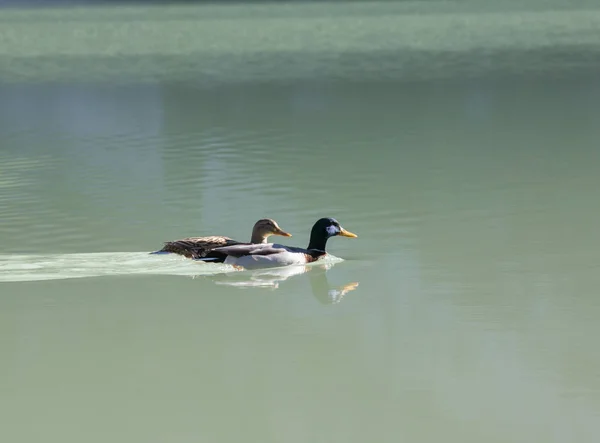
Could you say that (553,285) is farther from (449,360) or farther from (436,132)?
(436,132)

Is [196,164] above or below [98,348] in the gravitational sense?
above

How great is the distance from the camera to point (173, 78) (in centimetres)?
3462

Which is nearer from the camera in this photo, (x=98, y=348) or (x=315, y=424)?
(x=315, y=424)

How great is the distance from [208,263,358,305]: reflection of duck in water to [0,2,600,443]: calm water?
36mm

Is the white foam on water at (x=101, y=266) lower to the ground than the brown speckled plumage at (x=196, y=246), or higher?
lower

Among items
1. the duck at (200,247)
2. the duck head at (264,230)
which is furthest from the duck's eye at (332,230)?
the duck at (200,247)

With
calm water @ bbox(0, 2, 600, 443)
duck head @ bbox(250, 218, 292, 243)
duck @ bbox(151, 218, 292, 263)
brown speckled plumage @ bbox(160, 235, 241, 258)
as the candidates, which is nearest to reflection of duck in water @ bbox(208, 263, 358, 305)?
calm water @ bbox(0, 2, 600, 443)

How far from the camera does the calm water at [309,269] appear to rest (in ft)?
28.4

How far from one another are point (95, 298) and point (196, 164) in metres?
7.89

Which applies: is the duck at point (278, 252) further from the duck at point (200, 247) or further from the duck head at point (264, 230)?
the duck head at point (264, 230)

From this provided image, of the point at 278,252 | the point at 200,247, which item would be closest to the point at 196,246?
the point at 200,247

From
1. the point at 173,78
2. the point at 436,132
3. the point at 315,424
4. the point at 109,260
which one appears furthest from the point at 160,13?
the point at 315,424

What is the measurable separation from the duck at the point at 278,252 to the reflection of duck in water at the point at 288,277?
8 centimetres

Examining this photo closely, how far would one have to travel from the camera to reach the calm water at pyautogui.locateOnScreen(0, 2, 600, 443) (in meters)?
8.66
